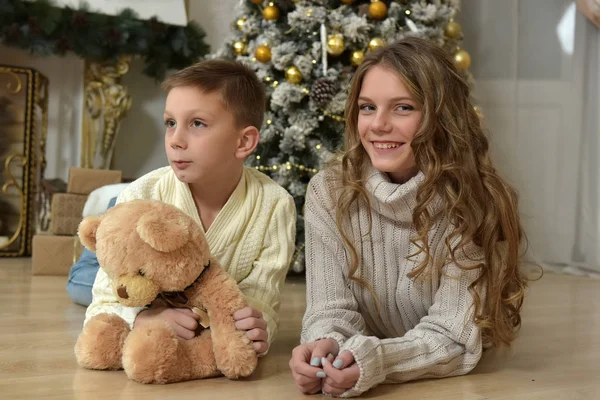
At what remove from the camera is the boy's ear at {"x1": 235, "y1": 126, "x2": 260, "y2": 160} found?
1449 mm

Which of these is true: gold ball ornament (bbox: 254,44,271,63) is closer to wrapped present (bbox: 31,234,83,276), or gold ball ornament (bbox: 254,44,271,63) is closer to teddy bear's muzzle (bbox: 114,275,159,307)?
wrapped present (bbox: 31,234,83,276)

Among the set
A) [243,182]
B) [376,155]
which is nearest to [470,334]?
[376,155]

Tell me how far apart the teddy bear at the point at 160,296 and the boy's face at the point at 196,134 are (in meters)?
0.18

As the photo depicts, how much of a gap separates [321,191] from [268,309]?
25 cm

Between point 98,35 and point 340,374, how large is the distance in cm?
225

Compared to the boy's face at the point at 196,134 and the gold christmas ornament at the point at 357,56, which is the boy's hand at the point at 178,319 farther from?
the gold christmas ornament at the point at 357,56

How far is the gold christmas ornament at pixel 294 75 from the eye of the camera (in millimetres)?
2461

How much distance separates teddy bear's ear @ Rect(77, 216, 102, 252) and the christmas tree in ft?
4.12

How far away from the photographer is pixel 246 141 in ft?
4.79

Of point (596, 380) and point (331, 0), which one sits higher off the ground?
point (331, 0)

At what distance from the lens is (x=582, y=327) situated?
188cm

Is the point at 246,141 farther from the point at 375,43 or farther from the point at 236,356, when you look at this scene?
the point at 375,43

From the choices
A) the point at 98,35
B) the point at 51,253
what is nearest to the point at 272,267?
the point at 51,253

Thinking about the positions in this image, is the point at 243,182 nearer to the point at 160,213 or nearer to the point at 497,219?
the point at 160,213
